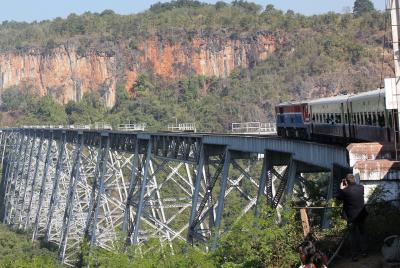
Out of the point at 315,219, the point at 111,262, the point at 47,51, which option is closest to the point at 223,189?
the point at 111,262

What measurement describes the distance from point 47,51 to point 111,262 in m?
124

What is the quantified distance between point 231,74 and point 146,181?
94.8 metres

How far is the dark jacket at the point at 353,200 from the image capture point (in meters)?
14.3

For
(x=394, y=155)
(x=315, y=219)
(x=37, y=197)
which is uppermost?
(x=394, y=155)

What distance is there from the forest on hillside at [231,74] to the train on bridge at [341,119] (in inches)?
2732

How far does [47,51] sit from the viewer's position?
479ft

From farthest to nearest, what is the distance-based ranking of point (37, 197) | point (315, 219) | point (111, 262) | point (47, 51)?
point (47, 51) < point (37, 197) < point (111, 262) < point (315, 219)

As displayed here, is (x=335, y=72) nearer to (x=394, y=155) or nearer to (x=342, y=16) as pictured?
(x=342, y=16)

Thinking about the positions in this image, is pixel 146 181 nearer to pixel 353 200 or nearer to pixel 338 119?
pixel 338 119

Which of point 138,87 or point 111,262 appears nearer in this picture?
point 111,262

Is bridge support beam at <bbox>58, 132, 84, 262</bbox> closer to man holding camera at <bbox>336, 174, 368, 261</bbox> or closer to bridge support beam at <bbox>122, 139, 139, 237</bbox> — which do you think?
bridge support beam at <bbox>122, 139, 139, 237</bbox>

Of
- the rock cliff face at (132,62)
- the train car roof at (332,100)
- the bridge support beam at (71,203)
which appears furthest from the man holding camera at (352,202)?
the rock cliff face at (132,62)

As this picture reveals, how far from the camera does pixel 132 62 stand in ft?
458

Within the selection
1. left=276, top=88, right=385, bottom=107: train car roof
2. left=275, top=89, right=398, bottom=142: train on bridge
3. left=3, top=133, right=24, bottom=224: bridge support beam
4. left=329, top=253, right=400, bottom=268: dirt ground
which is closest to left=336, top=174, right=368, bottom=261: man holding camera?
left=329, top=253, right=400, bottom=268: dirt ground
